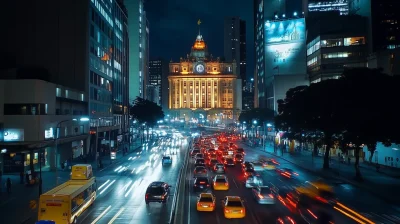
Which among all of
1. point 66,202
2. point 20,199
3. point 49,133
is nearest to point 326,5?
point 49,133

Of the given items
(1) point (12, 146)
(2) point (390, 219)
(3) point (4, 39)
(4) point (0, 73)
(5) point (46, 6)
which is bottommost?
(2) point (390, 219)

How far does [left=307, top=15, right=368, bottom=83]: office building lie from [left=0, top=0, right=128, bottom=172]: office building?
173 ft

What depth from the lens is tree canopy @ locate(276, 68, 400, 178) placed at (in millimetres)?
41312

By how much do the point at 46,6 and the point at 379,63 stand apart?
58111 mm

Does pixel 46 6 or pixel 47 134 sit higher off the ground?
pixel 46 6

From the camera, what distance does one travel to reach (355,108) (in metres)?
44.4

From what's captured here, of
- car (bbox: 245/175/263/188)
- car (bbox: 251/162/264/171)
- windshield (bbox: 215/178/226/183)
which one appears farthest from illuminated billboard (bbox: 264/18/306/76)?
windshield (bbox: 215/178/226/183)

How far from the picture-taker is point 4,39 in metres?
63.2

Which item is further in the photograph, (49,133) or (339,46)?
(339,46)

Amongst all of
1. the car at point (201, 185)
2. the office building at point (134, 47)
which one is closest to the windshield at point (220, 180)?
the car at point (201, 185)

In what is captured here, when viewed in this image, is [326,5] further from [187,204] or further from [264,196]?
[187,204]

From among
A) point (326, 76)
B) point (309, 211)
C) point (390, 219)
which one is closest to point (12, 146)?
point (309, 211)

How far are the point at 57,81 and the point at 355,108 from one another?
139 ft

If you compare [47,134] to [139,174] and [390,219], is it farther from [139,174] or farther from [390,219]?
[390,219]
